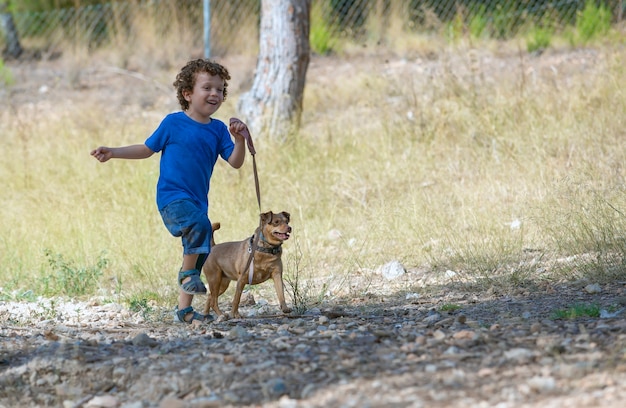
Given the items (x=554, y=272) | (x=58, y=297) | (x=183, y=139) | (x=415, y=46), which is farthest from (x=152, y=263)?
(x=415, y=46)

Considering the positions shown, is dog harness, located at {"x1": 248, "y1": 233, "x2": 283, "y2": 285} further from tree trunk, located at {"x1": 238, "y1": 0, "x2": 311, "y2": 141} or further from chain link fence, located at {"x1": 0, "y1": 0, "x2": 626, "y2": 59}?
chain link fence, located at {"x1": 0, "y1": 0, "x2": 626, "y2": 59}

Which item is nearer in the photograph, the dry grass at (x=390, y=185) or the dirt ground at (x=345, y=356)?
the dirt ground at (x=345, y=356)

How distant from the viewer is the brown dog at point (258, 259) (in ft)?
15.4

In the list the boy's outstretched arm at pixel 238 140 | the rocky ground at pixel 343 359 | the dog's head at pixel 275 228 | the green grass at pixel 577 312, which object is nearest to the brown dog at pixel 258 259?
the dog's head at pixel 275 228

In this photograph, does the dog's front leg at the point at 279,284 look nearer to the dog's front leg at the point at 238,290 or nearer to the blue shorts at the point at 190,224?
the dog's front leg at the point at 238,290

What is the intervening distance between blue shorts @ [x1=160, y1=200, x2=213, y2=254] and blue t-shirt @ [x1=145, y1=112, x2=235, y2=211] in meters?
0.05

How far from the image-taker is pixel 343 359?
144 inches

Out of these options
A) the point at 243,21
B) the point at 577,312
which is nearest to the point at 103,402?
the point at 577,312

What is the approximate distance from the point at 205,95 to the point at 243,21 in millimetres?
9751

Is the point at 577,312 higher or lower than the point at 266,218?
lower

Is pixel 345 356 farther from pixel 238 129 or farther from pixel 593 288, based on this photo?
pixel 593 288

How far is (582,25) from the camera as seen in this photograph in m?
12.8

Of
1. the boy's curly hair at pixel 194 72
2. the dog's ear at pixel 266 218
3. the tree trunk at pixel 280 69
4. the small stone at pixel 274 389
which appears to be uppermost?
the tree trunk at pixel 280 69

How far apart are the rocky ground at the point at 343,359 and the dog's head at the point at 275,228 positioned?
1.48 feet
